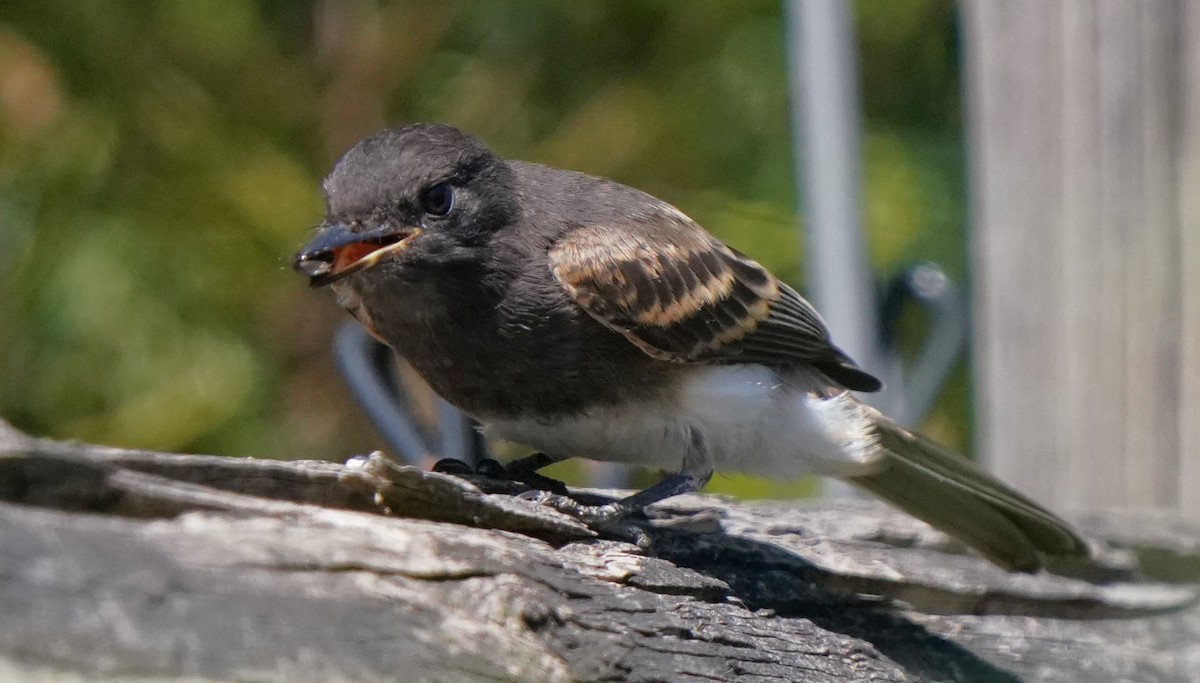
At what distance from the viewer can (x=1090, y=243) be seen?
314 centimetres

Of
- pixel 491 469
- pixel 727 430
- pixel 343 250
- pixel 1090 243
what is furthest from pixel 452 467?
pixel 1090 243

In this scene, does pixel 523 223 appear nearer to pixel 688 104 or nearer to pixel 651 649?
pixel 651 649

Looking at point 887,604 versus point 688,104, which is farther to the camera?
point 688,104

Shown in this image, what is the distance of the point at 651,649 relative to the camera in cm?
182

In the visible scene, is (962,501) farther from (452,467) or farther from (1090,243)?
(452,467)

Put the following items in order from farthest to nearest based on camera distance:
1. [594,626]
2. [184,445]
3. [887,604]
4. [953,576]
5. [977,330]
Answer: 1. [184,445]
2. [977,330]
3. [953,576]
4. [887,604]
5. [594,626]

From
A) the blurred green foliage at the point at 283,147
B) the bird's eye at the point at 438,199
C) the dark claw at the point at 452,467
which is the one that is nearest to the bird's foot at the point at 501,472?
the dark claw at the point at 452,467

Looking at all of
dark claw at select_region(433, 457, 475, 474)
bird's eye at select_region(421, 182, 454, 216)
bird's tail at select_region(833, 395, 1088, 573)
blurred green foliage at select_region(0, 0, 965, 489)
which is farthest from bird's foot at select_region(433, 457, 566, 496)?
blurred green foliage at select_region(0, 0, 965, 489)

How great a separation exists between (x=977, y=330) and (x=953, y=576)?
111cm

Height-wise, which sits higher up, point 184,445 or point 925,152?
point 925,152

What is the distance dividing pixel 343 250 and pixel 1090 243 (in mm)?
1745

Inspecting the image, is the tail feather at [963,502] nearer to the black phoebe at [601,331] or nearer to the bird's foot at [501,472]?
the black phoebe at [601,331]

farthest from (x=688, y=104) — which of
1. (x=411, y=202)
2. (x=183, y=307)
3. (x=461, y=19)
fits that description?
(x=411, y=202)

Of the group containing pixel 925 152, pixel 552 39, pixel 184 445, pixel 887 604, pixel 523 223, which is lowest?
pixel 887 604
